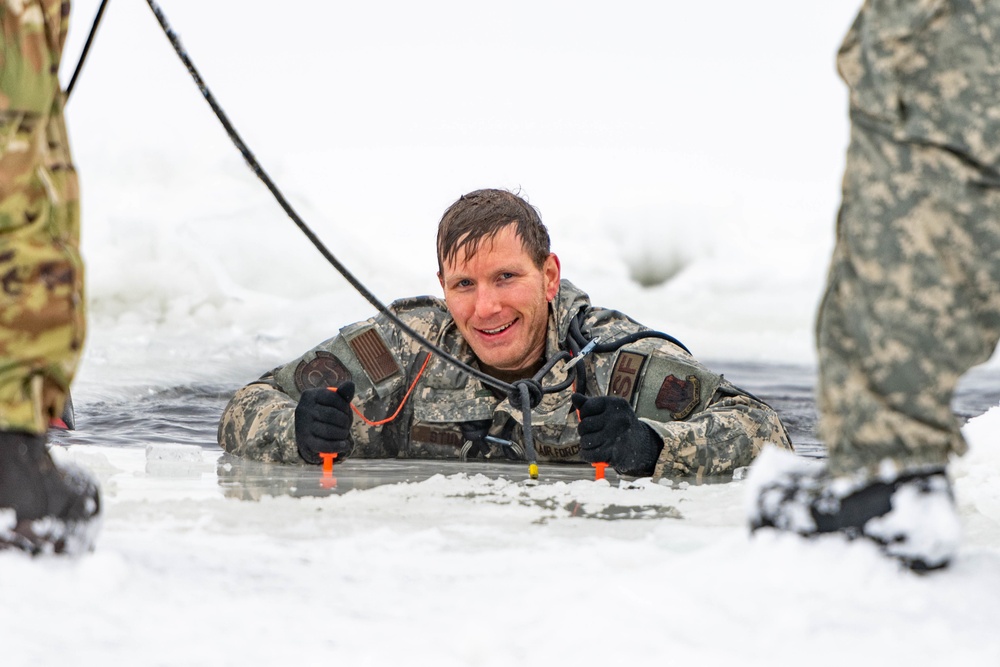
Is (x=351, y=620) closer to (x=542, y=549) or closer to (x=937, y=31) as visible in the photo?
(x=542, y=549)

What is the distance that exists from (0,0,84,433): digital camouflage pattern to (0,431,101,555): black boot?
0.04 meters

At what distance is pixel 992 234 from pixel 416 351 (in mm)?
2718

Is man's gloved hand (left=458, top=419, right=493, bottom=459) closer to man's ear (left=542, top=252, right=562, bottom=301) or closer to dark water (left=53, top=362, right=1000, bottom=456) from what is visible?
man's ear (left=542, top=252, right=562, bottom=301)

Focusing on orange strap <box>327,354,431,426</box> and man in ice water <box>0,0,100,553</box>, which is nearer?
man in ice water <box>0,0,100,553</box>

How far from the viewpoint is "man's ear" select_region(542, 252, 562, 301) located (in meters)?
4.08

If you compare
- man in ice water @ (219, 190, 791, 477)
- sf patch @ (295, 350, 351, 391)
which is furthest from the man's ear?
sf patch @ (295, 350, 351, 391)

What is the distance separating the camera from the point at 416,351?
13.4 feet

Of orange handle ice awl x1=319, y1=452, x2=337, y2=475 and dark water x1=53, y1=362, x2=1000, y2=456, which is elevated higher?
orange handle ice awl x1=319, y1=452, x2=337, y2=475

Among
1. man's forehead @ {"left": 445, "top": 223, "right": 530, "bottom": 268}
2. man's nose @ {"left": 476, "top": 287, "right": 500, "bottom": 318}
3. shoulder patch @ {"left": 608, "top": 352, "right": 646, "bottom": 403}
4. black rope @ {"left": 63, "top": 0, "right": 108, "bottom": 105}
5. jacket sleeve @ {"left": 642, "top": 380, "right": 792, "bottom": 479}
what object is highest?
black rope @ {"left": 63, "top": 0, "right": 108, "bottom": 105}

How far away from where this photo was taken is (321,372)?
4148 mm

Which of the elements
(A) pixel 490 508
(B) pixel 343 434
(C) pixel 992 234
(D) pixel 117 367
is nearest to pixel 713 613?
(C) pixel 992 234

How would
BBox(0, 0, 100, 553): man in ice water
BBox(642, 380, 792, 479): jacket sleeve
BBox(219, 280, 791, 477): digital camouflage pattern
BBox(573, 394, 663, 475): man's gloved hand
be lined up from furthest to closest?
BBox(219, 280, 791, 477): digital camouflage pattern
BBox(642, 380, 792, 479): jacket sleeve
BBox(573, 394, 663, 475): man's gloved hand
BBox(0, 0, 100, 553): man in ice water

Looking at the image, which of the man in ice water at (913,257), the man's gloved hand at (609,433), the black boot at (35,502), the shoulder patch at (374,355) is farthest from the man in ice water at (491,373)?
the man in ice water at (913,257)

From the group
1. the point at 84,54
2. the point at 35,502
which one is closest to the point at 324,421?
the point at 84,54
